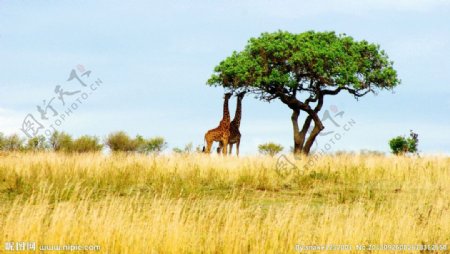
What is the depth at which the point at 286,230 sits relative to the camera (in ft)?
29.9

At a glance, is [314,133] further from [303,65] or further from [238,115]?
[238,115]

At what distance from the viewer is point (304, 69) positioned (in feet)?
115

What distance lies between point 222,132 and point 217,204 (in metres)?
15.1

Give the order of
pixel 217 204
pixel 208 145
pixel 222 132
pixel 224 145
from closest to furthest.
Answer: pixel 217 204, pixel 224 145, pixel 222 132, pixel 208 145

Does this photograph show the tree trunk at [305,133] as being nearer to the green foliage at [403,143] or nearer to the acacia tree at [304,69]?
the acacia tree at [304,69]

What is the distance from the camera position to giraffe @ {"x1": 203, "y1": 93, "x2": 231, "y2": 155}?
27344 mm

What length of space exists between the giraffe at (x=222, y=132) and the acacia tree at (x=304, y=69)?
6.84m

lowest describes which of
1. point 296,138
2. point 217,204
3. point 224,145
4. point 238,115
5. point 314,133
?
point 217,204

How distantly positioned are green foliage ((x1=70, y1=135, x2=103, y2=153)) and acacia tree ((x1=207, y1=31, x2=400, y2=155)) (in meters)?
8.08

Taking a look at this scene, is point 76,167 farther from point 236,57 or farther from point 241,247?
point 236,57

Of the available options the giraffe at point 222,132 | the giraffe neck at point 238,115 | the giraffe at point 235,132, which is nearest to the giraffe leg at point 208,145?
the giraffe at point 222,132

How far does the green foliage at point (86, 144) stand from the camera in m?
36.4
